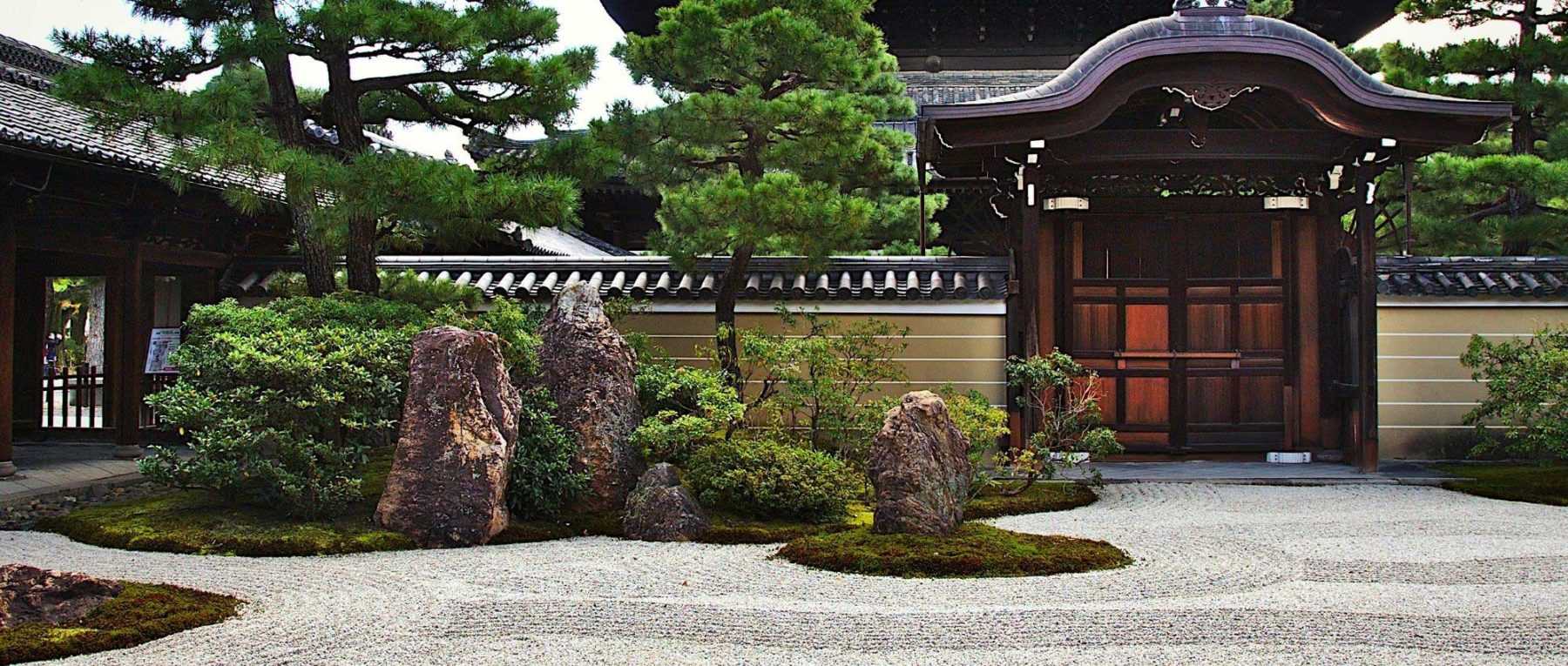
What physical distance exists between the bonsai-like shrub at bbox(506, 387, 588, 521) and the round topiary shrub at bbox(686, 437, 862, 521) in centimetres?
83

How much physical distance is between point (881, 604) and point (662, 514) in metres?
2.43

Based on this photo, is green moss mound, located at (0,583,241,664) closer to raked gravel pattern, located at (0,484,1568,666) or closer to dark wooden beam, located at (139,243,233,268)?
raked gravel pattern, located at (0,484,1568,666)

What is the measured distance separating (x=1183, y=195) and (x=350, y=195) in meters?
7.69

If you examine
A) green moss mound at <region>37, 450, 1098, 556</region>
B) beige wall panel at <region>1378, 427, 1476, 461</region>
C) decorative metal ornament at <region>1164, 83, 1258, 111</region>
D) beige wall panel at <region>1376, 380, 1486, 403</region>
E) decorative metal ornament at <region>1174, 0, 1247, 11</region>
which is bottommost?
green moss mound at <region>37, 450, 1098, 556</region>

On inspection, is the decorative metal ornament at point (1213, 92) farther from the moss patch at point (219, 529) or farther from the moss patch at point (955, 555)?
the moss patch at point (219, 529)

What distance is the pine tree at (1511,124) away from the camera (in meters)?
12.5

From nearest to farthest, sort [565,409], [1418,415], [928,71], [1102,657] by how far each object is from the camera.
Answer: [1102,657]
[565,409]
[1418,415]
[928,71]

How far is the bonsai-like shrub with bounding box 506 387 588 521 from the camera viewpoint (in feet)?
27.4

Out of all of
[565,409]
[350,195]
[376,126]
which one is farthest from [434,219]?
[376,126]

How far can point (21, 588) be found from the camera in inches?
216

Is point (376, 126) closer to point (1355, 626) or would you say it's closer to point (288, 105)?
point (288, 105)

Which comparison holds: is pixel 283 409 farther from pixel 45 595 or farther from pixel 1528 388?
pixel 1528 388

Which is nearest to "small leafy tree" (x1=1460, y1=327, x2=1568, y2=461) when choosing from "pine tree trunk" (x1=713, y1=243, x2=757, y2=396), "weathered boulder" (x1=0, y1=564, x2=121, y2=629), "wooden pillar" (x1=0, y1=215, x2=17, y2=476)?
"pine tree trunk" (x1=713, y1=243, x2=757, y2=396)

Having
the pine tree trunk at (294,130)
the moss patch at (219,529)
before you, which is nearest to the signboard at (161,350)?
the pine tree trunk at (294,130)
